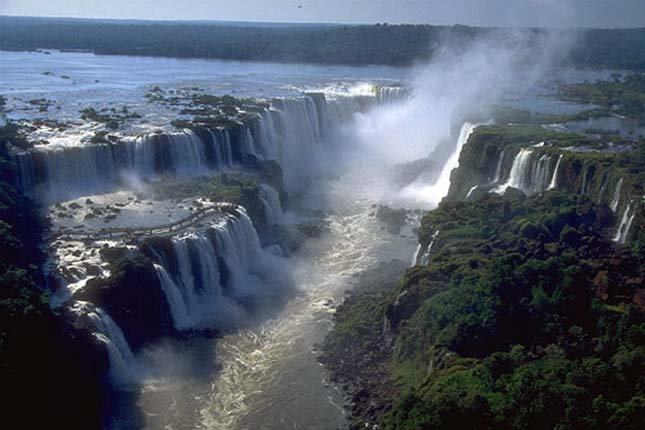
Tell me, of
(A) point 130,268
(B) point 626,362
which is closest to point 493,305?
(B) point 626,362

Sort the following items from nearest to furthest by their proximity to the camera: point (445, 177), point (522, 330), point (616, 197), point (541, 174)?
1. point (522, 330)
2. point (616, 197)
3. point (541, 174)
4. point (445, 177)

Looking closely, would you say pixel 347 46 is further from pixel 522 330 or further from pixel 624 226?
pixel 522 330

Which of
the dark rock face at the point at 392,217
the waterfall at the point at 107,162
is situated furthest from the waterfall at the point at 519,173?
the waterfall at the point at 107,162

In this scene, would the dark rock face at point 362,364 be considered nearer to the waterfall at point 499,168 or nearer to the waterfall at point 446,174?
the waterfall at point 499,168

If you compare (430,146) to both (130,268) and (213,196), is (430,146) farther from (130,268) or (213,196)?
(130,268)

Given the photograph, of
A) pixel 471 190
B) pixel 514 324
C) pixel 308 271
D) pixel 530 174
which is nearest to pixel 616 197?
pixel 530 174
